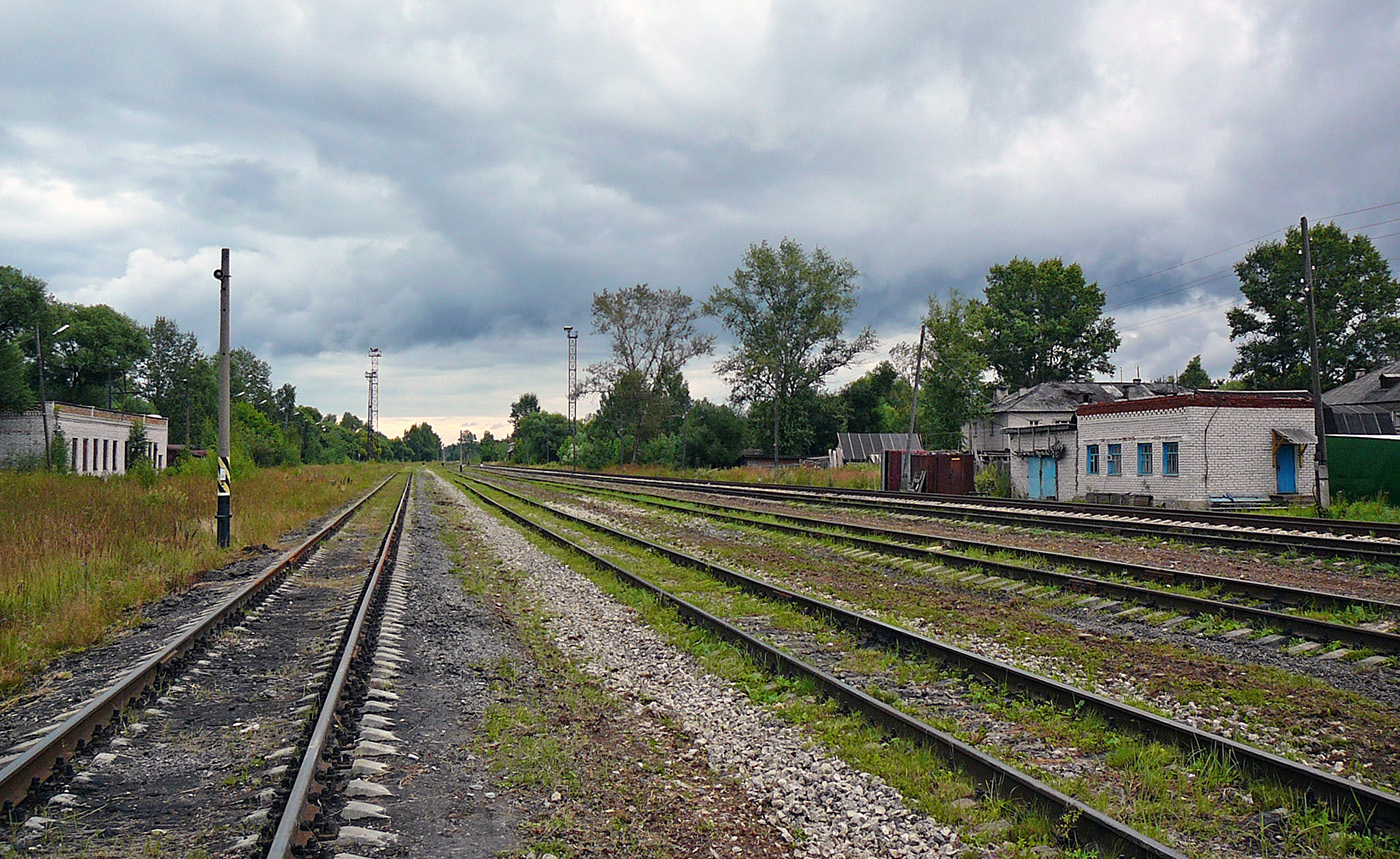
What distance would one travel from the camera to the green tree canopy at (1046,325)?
7625 centimetres

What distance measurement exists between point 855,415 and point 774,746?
82.4m

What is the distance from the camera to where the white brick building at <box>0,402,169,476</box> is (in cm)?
4691

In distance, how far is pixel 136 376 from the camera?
10475cm

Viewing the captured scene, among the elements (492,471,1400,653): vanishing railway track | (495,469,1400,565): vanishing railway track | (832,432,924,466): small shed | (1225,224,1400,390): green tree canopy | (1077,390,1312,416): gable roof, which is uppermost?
(1225,224,1400,390): green tree canopy

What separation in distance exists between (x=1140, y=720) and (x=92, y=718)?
7333 mm

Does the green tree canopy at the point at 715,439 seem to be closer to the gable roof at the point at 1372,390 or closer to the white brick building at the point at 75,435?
the white brick building at the point at 75,435

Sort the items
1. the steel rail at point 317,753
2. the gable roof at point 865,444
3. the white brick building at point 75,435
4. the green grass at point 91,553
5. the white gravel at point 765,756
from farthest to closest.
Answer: the gable roof at point 865,444 → the white brick building at point 75,435 → the green grass at point 91,553 → the white gravel at point 765,756 → the steel rail at point 317,753

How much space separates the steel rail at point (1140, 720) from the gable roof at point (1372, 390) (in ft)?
164

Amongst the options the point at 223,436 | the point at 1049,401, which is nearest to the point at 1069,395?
the point at 1049,401

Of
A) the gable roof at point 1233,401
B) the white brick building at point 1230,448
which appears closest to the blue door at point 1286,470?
the white brick building at point 1230,448

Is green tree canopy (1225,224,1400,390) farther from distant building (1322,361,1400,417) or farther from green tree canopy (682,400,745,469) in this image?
green tree canopy (682,400,745,469)

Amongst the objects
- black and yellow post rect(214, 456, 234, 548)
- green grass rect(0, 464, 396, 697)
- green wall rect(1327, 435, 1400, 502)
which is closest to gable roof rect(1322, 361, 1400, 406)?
green wall rect(1327, 435, 1400, 502)

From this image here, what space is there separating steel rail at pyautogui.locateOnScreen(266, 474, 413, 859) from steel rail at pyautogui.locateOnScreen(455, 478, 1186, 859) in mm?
3708

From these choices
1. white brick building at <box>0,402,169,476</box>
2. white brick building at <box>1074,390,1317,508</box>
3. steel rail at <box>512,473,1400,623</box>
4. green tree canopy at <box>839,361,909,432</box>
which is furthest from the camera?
green tree canopy at <box>839,361,909,432</box>
